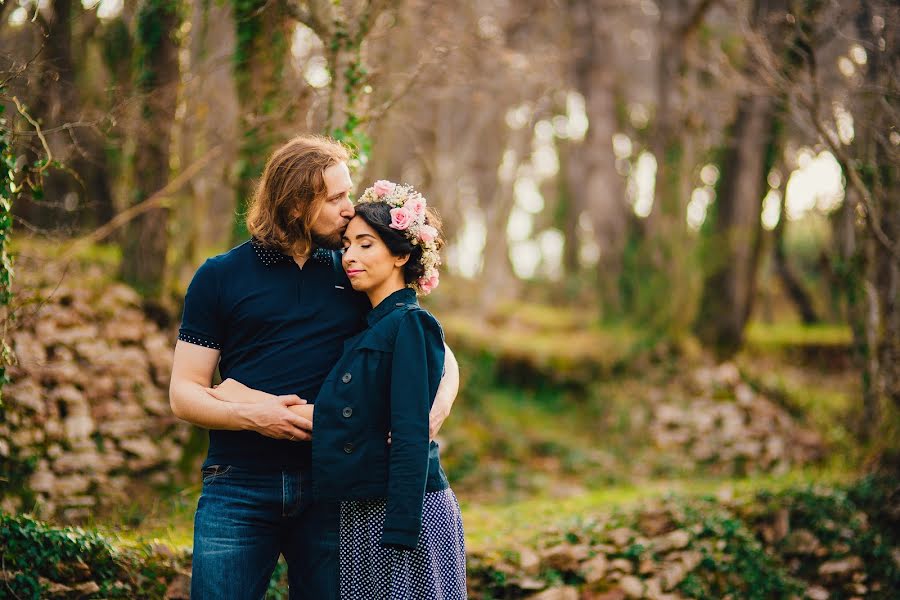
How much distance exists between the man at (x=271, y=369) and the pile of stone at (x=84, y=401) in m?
2.47

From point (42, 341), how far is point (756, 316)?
16.1 metres

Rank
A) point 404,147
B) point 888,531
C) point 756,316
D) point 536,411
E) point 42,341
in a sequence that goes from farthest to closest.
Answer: point 756,316
point 404,147
point 536,411
point 42,341
point 888,531

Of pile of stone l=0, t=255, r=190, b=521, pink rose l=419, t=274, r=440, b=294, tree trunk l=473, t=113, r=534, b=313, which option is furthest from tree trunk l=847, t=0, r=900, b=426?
tree trunk l=473, t=113, r=534, b=313

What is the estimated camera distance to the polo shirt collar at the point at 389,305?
306 centimetres

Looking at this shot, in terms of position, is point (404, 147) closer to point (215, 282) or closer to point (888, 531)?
point (888, 531)

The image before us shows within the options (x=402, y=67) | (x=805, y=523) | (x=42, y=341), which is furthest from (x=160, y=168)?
(x=805, y=523)

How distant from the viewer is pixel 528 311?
15.3m

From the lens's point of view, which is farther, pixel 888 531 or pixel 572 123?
pixel 572 123

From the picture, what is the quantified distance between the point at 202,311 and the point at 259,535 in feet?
2.70

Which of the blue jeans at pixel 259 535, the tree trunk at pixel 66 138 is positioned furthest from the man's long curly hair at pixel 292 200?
the tree trunk at pixel 66 138

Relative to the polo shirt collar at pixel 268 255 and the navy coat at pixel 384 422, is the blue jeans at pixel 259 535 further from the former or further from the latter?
the polo shirt collar at pixel 268 255

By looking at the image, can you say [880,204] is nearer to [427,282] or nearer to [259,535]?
[427,282]

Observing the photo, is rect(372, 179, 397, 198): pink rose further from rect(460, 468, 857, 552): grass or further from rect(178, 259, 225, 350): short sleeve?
rect(460, 468, 857, 552): grass

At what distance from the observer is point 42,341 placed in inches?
258
